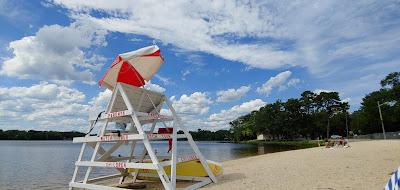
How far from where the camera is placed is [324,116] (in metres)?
90.1

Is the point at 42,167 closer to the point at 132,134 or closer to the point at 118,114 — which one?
the point at 118,114

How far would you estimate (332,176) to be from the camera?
11.3m

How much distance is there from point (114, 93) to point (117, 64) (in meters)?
0.86

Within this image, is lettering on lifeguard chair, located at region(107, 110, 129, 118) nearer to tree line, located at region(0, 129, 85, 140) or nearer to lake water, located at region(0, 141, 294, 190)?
lake water, located at region(0, 141, 294, 190)

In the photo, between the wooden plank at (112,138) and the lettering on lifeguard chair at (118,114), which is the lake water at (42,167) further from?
the lettering on lifeguard chair at (118,114)

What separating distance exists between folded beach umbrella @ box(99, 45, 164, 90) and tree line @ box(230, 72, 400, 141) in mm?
73731

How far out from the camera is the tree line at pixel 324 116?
7575 centimetres

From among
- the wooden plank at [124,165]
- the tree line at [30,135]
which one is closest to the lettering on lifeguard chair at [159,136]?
the wooden plank at [124,165]

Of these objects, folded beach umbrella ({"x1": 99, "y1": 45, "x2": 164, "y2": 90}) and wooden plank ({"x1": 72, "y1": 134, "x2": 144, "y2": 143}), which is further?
folded beach umbrella ({"x1": 99, "y1": 45, "x2": 164, "y2": 90})

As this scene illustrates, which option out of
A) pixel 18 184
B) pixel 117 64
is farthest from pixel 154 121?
pixel 18 184

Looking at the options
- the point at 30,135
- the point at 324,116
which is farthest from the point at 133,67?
the point at 30,135

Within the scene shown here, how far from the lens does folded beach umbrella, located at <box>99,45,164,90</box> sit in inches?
383

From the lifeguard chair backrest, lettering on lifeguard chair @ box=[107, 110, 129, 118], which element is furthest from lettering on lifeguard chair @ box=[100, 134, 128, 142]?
the lifeguard chair backrest

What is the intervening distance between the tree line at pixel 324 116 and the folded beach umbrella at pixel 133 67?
73.7 m
